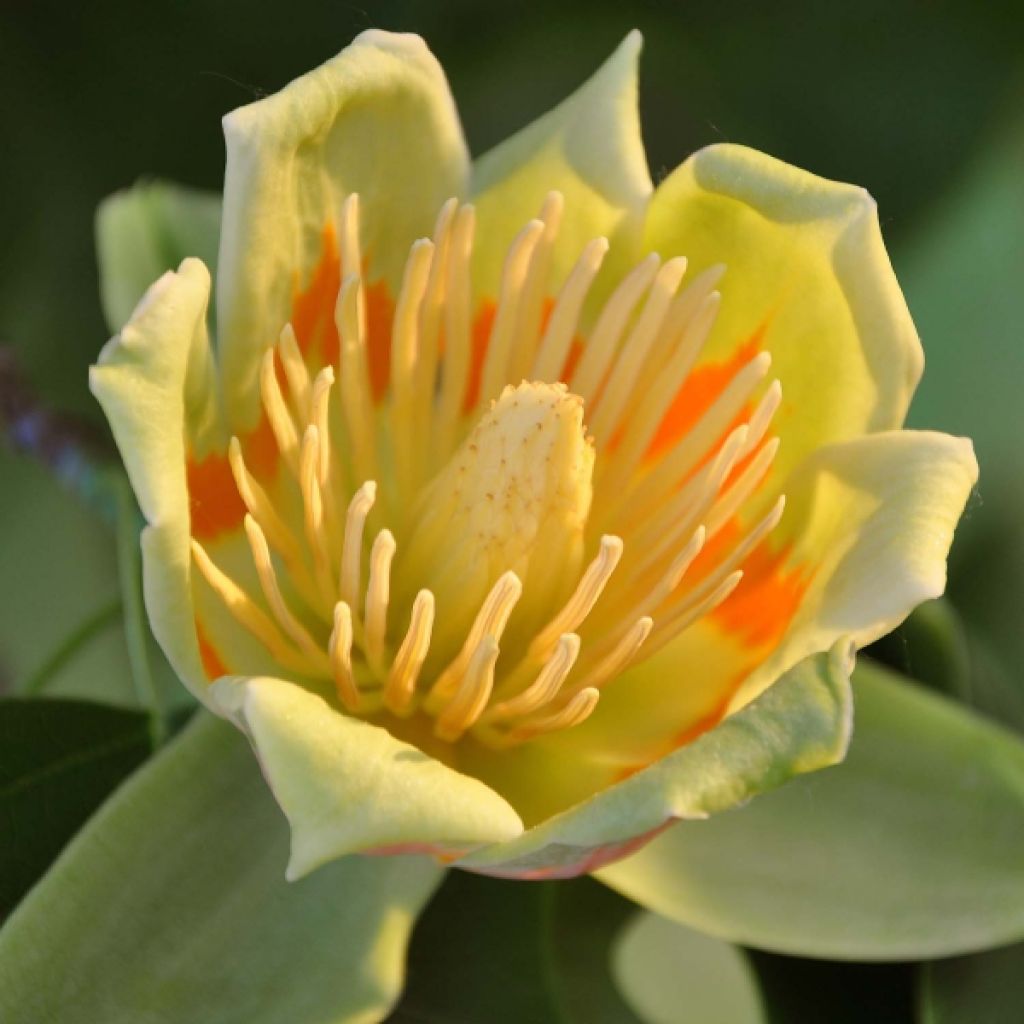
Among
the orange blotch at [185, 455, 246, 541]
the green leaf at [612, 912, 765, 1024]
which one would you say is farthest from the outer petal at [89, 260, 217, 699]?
the green leaf at [612, 912, 765, 1024]

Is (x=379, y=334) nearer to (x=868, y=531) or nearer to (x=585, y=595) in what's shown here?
(x=585, y=595)

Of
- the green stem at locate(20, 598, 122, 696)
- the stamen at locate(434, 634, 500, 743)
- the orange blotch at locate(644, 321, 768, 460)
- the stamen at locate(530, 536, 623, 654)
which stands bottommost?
the green stem at locate(20, 598, 122, 696)

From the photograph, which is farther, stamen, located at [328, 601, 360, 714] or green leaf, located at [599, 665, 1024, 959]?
green leaf, located at [599, 665, 1024, 959]

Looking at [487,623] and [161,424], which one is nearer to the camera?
[161,424]

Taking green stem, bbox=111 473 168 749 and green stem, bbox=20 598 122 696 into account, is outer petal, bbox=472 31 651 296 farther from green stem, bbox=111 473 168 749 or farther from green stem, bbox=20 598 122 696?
green stem, bbox=20 598 122 696

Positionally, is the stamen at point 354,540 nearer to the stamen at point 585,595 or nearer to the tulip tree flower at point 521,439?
the tulip tree flower at point 521,439

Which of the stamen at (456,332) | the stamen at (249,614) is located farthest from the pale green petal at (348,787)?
the stamen at (456,332)

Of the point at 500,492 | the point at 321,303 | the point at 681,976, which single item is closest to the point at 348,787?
the point at 500,492
